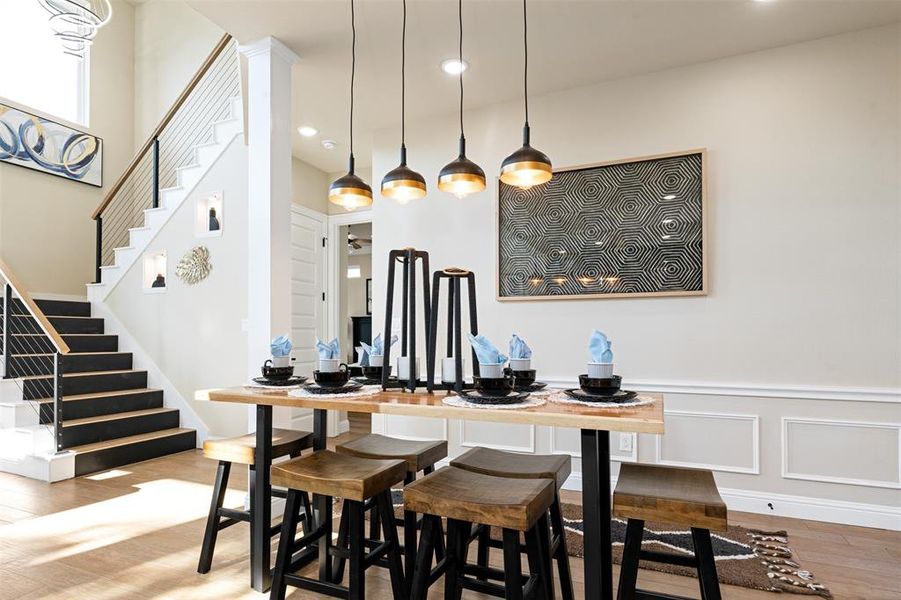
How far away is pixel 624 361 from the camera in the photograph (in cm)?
374

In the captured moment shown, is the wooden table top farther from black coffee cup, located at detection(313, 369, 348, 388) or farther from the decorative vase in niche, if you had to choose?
the decorative vase in niche

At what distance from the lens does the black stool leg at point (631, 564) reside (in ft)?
5.68

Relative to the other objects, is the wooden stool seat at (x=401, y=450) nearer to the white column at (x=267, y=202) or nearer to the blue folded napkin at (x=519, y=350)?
the blue folded napkin at (x=519, y=350)

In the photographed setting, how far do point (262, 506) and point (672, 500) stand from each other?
1632 millimetres

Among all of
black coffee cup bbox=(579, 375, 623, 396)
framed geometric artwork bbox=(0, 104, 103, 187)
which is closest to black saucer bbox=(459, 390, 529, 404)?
black coffee cup bbox=(579, 375, 623, 396)

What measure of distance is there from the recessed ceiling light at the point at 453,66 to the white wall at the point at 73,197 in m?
5.18

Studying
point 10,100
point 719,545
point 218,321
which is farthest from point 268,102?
point 10,100

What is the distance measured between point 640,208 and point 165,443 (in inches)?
177

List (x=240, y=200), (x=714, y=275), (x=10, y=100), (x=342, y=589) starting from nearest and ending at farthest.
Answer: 1. (x=342, y=589)
2. (x=714, y=275)
3. (x=240, y=200)
4. (x=10, y=100)

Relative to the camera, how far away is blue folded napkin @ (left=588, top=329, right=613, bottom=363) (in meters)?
1.83

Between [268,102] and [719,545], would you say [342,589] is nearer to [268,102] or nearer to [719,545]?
[719,545]

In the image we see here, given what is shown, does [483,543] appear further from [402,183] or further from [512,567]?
[402,183]

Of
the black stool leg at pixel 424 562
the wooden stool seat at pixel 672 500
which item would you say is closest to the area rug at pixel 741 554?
the wooden stool seat at pixel 672 500

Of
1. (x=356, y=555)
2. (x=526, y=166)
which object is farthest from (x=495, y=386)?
(x=526, y=166)
